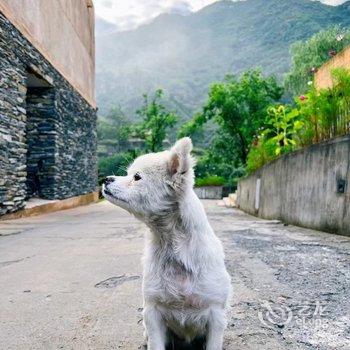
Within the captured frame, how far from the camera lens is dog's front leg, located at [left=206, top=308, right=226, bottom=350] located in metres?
1.87

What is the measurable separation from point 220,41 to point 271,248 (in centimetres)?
17324

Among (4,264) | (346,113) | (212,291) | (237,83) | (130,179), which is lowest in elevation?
(4,264)

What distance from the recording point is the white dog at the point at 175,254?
1.90m

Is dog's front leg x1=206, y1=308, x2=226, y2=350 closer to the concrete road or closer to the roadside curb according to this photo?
the concrete road

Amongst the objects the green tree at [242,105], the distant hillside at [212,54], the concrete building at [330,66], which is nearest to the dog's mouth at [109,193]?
the concrete building at [330,66]

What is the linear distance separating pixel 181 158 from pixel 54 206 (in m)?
11.3

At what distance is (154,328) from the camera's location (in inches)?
74.1

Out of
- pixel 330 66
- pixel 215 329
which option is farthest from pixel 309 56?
pixel 215 329

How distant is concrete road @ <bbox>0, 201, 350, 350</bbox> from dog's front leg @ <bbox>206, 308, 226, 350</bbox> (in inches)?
9.9

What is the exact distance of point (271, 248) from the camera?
4.97 meters

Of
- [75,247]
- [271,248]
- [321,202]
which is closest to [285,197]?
[321,202]

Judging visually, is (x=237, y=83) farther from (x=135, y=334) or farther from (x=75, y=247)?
(x=135, y=334)

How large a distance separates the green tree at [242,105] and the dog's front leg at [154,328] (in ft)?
104

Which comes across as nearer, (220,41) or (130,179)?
(130,179)
